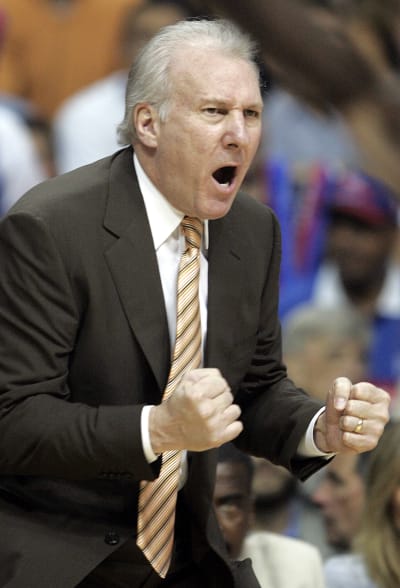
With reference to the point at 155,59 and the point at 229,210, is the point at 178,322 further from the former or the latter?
the point at 155,59

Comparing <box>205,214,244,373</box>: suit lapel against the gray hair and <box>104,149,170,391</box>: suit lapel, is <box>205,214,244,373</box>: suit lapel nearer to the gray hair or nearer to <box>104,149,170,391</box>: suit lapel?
<box>104,149,170,391</box>: suit lapel

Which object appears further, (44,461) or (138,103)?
(138,103)

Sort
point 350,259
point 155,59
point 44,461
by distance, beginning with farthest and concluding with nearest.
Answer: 1. point 350,259
2. point 155,59
3. point 44,461

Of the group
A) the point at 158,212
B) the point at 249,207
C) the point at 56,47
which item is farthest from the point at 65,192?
the point at 56,47

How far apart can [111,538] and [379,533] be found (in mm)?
1187

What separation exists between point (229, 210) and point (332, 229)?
2.74 m

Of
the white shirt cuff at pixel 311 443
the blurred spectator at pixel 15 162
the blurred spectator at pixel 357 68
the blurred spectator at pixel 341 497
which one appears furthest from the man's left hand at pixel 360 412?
the blurred spectator at pixel 15 162

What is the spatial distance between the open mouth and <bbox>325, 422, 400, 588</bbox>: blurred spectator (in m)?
1.19

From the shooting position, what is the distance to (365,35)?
17.4 feet

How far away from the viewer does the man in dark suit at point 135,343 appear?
6.98 ft

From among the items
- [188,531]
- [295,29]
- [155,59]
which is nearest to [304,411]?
[188,531]

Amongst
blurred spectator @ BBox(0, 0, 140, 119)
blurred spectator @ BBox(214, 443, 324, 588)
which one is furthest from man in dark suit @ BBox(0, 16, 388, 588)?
blurred spectator @ BBox(0, 0, 140, 119)

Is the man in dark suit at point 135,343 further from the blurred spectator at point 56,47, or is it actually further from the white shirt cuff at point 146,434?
the blurred spectator at point 56,47

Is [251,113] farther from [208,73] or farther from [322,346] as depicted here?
[322,346]
